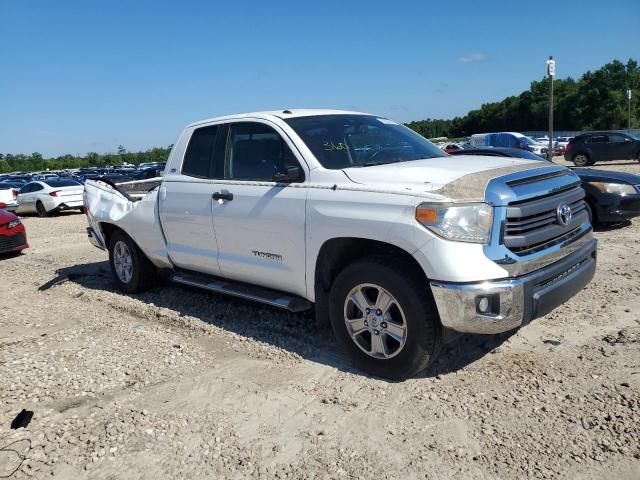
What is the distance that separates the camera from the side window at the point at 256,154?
4672mm

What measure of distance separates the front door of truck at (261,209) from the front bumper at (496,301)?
1.27 meters

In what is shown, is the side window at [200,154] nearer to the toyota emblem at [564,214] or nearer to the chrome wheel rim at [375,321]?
the chrome wheel rim at [375,321]

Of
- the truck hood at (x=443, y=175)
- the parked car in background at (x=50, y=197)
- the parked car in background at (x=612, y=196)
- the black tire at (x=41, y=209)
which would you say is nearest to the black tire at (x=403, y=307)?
the truck hood at (x=443, y=175)

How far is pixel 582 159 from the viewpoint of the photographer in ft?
84.9

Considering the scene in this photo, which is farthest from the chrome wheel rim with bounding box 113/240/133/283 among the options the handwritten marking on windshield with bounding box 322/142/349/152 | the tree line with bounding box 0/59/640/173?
the tree line with bounding box 0/59/640/173

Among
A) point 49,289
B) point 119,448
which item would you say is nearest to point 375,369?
point 119,448

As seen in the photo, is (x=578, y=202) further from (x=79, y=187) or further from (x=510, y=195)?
(x=79, y=187)

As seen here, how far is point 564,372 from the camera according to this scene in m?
3.89

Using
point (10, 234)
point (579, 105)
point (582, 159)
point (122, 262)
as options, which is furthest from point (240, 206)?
point (579, 105)

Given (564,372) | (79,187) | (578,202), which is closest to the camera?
(564,372)

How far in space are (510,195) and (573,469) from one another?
1.63m

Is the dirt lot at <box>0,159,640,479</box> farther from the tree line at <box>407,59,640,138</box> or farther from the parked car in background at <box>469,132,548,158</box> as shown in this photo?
the tree line at <box>407,59,640,138</box>

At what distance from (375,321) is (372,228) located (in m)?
0.66

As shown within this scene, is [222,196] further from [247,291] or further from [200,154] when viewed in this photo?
[247,291]
